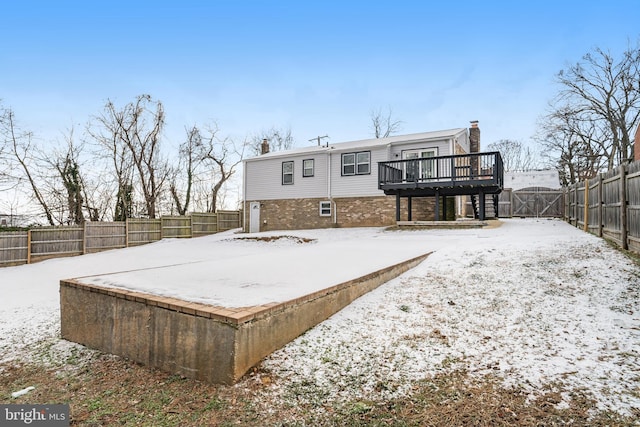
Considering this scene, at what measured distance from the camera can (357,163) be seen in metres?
17.8

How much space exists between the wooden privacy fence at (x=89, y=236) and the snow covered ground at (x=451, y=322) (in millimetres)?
7487

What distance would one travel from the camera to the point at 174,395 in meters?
2.99

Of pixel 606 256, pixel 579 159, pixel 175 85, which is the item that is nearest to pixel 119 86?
pixel 175 85

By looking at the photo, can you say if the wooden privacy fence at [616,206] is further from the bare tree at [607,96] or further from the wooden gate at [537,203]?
the bare tree at [607,96]

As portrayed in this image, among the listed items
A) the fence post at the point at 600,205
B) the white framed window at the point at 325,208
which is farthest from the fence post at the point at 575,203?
the white framed window at the point at 325,208

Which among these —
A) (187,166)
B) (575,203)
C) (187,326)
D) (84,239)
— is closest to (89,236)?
(84,239)

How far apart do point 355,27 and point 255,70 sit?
459 centimetres

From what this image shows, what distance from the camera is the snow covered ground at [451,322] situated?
3.00 m

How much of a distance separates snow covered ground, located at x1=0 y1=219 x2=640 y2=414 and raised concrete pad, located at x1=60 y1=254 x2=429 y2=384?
0.19 m

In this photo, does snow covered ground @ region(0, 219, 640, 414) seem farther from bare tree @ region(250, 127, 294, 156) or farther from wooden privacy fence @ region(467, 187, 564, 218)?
bare tree @ region(250, 127, 294, 156)

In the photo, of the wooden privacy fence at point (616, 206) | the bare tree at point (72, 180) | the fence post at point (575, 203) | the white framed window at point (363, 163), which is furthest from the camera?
the bare tree at point (72, 180)

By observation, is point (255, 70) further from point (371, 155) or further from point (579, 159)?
point (579, 159)

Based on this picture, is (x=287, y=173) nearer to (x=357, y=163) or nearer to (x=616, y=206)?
(x=357, y=163)

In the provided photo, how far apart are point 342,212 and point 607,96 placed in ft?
63.0
